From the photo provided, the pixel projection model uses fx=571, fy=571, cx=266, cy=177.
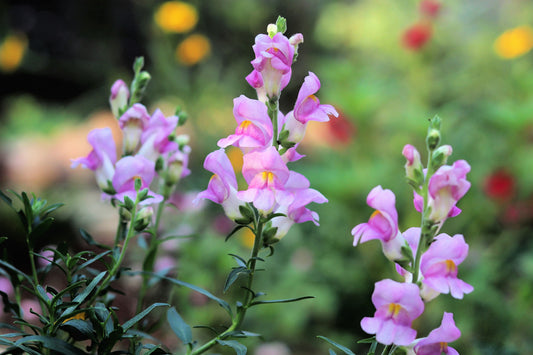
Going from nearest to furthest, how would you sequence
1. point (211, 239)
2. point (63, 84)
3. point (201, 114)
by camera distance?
point (211, 239) < point (201, 114) < point (63, 84)

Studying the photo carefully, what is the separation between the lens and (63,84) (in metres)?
5.15

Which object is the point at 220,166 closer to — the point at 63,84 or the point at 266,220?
the point at 266,220

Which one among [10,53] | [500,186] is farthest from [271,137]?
[10,53]

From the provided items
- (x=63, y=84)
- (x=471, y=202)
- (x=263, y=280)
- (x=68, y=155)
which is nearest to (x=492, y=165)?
(x=471, y=202)

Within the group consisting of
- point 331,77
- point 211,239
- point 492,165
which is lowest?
point 211,239

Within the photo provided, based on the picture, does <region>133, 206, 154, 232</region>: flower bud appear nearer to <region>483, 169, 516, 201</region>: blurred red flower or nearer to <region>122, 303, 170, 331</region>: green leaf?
<region>122, 303, 170, 331</region>: green leaf

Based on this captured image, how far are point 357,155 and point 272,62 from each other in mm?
1948

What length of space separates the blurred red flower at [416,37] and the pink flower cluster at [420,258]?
2.20 metres

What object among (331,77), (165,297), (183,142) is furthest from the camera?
(331,77)

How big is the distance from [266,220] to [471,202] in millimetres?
1877

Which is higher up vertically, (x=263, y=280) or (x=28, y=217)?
(x=28, y=217)

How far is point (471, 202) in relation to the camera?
7.39ft

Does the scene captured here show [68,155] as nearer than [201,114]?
Yes

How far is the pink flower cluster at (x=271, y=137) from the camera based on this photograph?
0.54 meters
